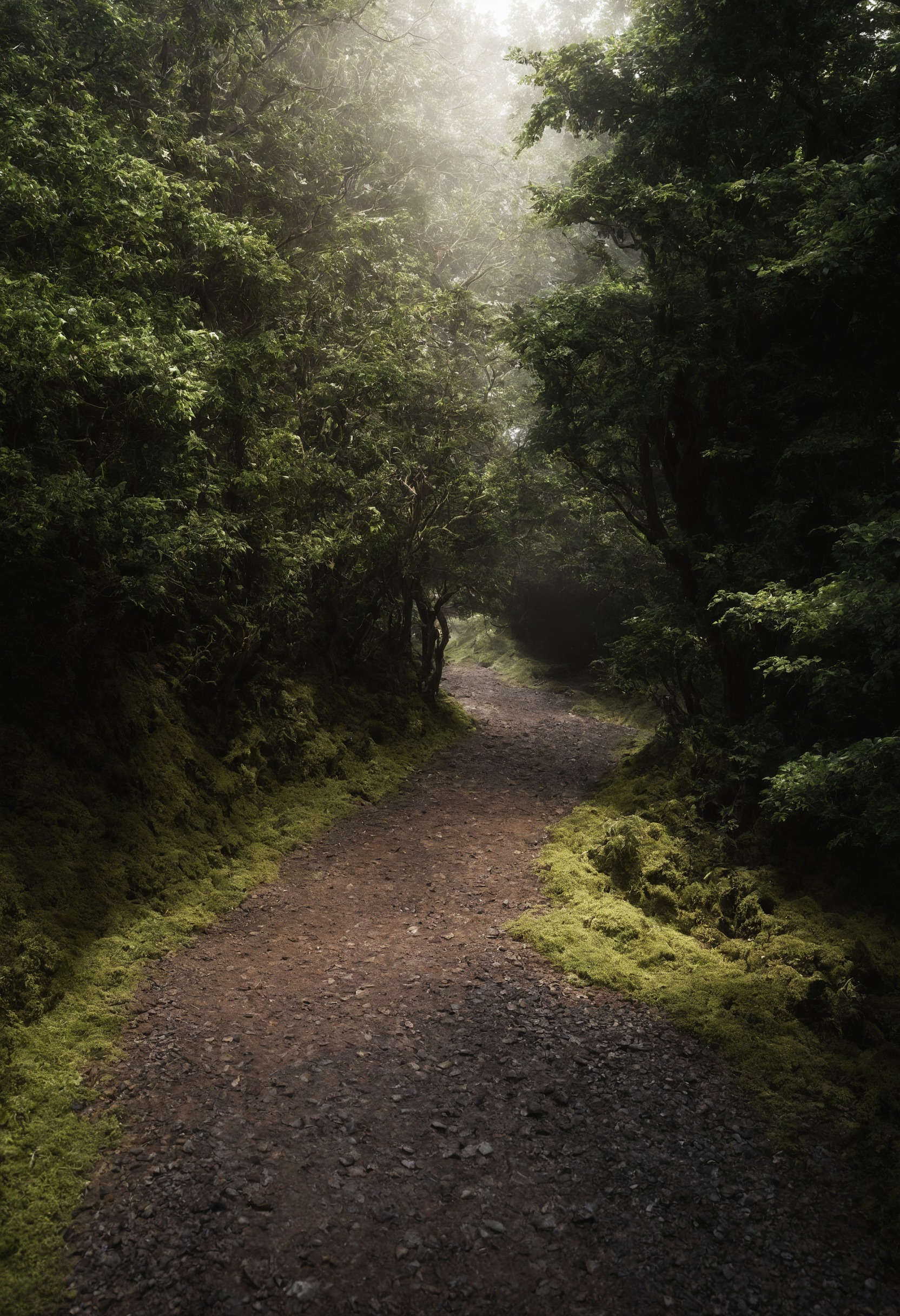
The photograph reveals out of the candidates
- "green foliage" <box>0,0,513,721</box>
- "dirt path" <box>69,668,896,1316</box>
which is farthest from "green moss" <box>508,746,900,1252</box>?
"green foliage" <box>0,0,513,721</box>

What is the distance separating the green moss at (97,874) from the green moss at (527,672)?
11657 mm

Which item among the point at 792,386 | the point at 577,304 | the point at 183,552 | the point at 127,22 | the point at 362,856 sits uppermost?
the point at 127,22

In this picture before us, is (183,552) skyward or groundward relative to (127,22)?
groundward

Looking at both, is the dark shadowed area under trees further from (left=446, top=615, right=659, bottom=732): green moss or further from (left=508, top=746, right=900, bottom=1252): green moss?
(left=446, top=615, right=659, bottom=732): green moss

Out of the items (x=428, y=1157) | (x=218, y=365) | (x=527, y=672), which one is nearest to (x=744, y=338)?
(x=218, y=365)

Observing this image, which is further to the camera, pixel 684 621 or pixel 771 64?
pixel 684 621

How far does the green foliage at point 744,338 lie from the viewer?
28.8 feet

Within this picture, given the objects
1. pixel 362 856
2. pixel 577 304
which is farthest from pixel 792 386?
pixel 362 856

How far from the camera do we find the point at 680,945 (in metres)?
8.77

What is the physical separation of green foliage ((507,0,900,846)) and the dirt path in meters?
3.53

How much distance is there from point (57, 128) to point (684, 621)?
37.7ft

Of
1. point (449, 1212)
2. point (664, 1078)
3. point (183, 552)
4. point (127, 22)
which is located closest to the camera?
point (449, 1212)

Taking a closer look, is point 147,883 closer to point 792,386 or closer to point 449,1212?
point 449,1212

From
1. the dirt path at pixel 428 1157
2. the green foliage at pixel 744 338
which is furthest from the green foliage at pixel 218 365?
the dirt path at pixel 428 1157
